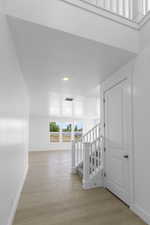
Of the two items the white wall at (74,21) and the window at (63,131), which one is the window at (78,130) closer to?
the window at (63,131)

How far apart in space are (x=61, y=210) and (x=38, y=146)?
713 centimetres

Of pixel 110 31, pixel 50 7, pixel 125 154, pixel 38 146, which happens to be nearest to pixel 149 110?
pixel 125 154

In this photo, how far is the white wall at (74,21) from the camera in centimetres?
162

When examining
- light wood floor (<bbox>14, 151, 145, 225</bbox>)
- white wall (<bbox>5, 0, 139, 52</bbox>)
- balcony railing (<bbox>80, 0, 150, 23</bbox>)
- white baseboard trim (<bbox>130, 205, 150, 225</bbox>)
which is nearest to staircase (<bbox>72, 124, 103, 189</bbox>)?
light wood floor (<bbox>14, 151, 145, 225</bbox>)

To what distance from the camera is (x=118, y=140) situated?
2.87m

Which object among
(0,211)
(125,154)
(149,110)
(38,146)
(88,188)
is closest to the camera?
(0,211)

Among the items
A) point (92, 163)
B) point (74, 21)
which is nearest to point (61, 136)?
point (92, 163)

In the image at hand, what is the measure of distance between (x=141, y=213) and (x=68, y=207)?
3.82ft

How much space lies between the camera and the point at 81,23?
1.91m

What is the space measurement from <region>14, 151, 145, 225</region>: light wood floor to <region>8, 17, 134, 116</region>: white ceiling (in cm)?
257

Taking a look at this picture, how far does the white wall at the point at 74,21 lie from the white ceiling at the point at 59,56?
0.23ft

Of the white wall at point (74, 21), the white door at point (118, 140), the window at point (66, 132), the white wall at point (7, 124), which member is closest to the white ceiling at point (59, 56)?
the white wall at point (74, 21)

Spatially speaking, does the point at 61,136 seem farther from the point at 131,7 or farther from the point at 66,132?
the point at 131,7

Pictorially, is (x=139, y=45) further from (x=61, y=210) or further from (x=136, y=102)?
(x=61, y=210)
